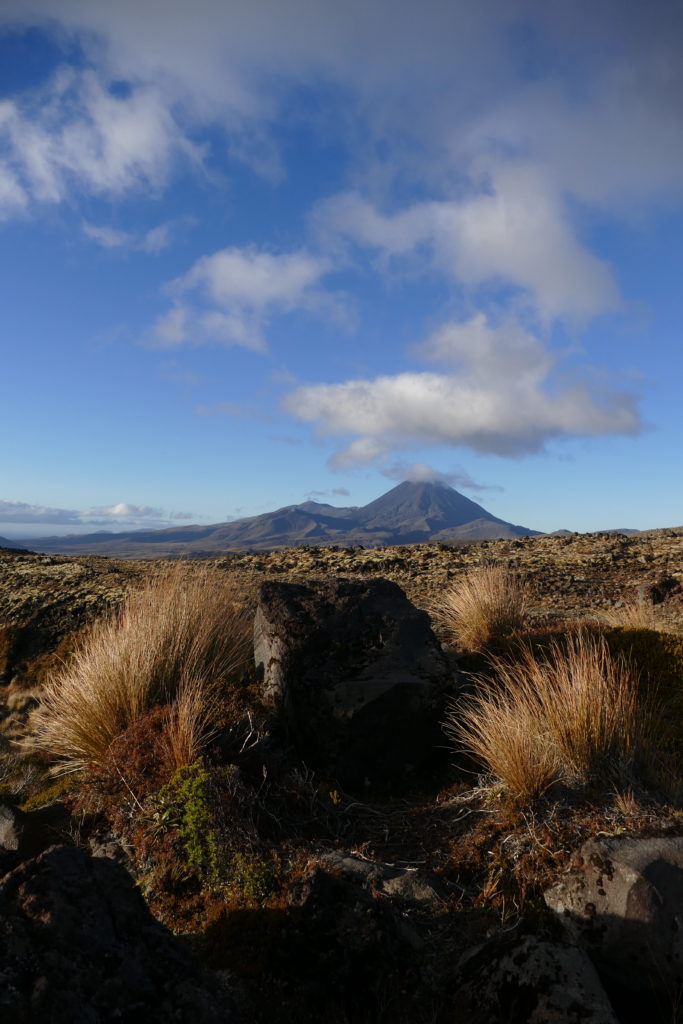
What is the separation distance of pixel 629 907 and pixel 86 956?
10.9 feet

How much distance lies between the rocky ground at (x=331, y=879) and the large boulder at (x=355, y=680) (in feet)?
0.09

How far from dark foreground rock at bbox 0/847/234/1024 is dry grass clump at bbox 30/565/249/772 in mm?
2727

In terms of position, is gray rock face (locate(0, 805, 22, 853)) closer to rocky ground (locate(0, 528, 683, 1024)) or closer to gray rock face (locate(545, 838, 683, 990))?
rocky ground (locate(0, 528, 683, 1024))

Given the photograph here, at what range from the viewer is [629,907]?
4012mm

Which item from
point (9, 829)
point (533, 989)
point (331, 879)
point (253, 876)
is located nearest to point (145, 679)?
point (9, 829)

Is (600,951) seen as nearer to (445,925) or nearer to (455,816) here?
(445,925)

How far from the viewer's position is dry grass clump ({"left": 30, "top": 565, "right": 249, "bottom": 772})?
6820mm

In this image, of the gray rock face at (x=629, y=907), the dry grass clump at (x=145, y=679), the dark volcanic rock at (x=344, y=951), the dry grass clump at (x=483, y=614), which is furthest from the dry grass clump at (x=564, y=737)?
the dry grass clump at (x=483, y=614)

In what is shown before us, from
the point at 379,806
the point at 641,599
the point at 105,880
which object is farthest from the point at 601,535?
the point at 105,880

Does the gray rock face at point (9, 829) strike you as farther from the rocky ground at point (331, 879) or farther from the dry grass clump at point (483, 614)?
the dry grass clump at point (483, 614)

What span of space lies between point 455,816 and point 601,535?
75.0 ft

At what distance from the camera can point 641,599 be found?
15219 millimetres

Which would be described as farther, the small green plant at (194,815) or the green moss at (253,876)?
the small green plant at (194,815)

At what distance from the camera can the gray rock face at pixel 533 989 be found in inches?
127
